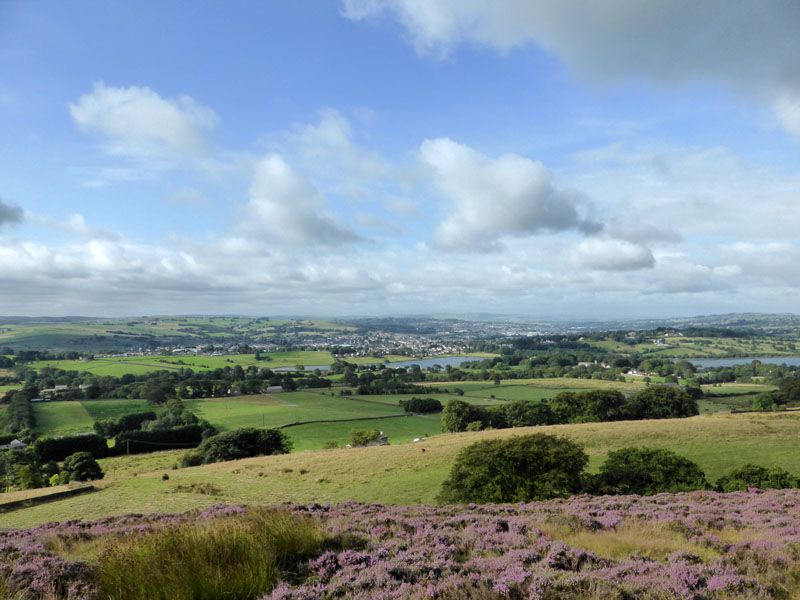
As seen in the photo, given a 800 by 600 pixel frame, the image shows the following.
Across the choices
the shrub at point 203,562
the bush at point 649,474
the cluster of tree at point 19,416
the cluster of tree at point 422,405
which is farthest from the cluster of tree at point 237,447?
the shrub at point 203,562

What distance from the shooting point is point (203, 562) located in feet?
17.0

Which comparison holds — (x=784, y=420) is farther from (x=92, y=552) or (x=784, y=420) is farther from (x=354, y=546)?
(x=92, y=552)

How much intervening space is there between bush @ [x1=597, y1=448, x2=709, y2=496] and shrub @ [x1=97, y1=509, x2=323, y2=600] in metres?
18.6

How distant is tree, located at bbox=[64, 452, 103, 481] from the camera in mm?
46375

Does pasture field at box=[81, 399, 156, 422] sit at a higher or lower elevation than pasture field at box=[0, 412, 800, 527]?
lower

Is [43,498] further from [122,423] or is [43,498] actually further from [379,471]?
[122,423]

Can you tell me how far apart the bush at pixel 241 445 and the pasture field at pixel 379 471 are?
52.3 feet

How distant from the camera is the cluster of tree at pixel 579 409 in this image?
229 feet

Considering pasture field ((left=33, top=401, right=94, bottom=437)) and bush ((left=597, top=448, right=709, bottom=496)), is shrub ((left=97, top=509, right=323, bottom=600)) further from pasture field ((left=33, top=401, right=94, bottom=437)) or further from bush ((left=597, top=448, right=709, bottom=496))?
pasture field ((left=33, top=401, right=94, bottom=437))

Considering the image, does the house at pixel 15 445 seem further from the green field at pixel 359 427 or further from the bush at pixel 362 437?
the bush at pixel 362 437

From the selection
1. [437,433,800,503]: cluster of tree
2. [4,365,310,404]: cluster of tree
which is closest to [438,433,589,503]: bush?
[437,433,800,503]: cluster of tree

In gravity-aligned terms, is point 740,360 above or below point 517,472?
below

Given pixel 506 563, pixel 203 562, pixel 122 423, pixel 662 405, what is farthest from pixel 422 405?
pixel 203 562

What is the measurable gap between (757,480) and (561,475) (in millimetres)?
9466
